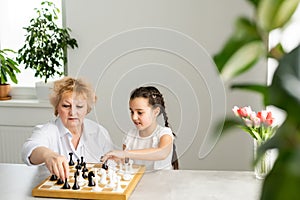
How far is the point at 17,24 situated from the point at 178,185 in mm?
2712

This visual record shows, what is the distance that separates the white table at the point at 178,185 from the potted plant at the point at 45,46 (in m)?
1.71

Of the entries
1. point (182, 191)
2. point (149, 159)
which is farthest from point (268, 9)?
point (149, 159)

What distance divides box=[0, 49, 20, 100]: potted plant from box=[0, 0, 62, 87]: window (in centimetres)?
10

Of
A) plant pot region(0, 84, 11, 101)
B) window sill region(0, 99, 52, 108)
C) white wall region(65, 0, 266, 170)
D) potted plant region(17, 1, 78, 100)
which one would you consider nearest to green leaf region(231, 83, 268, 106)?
white wall region(65, 0, 266, 170)

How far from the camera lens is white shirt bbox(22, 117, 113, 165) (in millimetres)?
2307

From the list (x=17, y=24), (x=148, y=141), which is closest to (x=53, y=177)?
(x=148, y=141)

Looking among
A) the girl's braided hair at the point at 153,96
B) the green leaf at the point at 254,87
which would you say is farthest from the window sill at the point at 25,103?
the green leaf at the point at 254,87

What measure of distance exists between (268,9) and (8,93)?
4.22 meters

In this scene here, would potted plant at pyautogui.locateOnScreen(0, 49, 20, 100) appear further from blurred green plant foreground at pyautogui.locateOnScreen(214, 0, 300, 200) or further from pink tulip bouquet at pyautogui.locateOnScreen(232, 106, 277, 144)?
blurred green plant foreground at pyautogui.locateOnScreen(214, 0, 300, 200)

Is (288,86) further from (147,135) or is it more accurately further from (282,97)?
(147,135)

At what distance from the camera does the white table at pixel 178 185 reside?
191 centimetres

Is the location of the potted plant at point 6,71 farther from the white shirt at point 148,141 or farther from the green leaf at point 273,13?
the green leaf at point 273,13

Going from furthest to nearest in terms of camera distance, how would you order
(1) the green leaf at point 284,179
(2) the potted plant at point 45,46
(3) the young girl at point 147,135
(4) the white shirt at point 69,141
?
(2) the potted plant at point 45,46 → (4) the white shirt at point 69,141 → (3) the young girl at point 147,135 → (1) the green leaf at point 284,179

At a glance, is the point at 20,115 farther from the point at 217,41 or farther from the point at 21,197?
the point at 21,197
